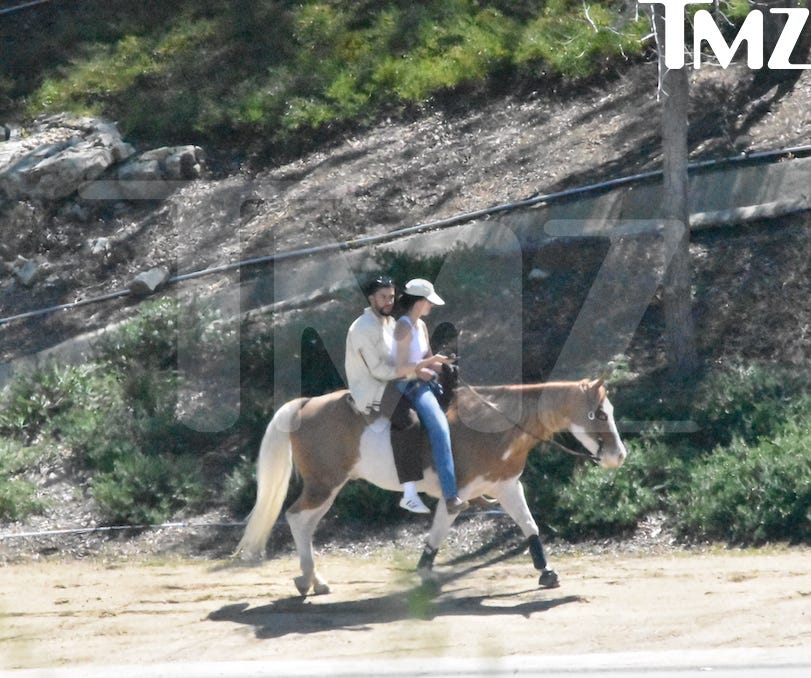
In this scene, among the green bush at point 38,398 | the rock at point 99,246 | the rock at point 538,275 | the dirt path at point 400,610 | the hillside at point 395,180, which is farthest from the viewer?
the rock at point 99,246

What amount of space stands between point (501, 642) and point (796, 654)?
167 cm

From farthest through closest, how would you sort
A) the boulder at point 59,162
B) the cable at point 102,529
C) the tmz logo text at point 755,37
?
the boulder at point 59,162 < the tmz logo text at point 755,37 < the cable at point 102,529

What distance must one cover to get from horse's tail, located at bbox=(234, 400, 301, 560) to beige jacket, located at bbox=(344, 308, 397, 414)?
611 mm

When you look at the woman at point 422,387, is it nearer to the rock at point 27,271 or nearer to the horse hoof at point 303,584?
the horse hoof at point 303,584

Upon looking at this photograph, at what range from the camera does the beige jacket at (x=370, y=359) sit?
879 centimetres

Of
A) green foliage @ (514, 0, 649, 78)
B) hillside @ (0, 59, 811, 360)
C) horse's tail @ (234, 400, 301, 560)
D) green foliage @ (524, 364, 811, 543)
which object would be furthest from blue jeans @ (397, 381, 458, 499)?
green foliage @ (514, 0, 649, 78)

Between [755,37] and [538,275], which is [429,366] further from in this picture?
[755,37]

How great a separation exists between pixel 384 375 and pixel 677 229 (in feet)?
14.9

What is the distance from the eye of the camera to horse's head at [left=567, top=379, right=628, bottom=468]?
902 centimetres

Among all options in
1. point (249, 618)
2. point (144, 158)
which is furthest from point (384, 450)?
point (144, 158)

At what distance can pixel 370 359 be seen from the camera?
347 inches

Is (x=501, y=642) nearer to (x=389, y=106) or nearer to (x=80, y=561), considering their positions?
(x=80, y=561)

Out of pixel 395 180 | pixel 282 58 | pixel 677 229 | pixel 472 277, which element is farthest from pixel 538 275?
pixel 282 58

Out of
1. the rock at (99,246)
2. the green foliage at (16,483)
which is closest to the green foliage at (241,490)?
the green foliage at (16,483)
